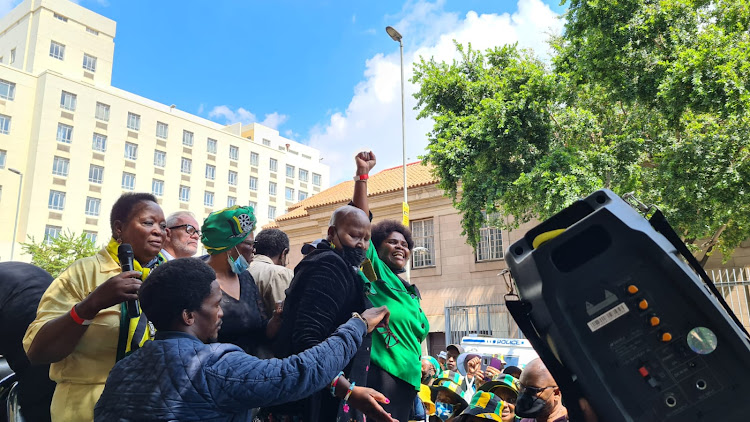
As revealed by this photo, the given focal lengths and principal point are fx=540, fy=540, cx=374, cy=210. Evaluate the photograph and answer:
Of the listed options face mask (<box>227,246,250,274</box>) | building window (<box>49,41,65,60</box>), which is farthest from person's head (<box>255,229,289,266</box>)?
building window (<box>49,41,65,60</box>)

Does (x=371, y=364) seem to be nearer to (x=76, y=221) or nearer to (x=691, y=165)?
(x=691, y=165)

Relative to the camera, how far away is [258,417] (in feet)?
8.52

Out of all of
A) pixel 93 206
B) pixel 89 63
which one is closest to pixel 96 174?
pixel 93 206

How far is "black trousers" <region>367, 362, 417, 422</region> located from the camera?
9.23 feet

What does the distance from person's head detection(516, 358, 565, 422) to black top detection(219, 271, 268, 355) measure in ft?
4.56

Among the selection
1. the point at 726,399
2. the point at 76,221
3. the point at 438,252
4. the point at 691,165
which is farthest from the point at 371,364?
the point at 76,221

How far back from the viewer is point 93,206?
43094 mm

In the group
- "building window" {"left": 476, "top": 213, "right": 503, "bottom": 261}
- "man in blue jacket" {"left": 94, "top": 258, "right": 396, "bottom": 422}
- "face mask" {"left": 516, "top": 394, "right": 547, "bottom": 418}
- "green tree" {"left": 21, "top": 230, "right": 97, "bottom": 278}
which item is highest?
"green tree" {"left": 21, "top": 230, "right": 97, "bottom": 278}

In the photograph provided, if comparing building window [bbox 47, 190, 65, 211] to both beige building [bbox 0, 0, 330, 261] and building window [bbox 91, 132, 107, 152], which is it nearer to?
beige building [bbox 0, 0, 330, 261]

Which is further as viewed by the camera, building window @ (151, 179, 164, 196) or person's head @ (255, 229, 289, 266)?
building window @ (151, 179, 164, 196)

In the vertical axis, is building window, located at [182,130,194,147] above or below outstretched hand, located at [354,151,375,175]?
above

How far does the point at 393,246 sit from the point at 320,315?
1243 millimetres

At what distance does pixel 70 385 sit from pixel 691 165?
12.3 meters

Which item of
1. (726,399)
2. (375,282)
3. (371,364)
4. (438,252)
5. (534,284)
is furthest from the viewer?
(438,252)
